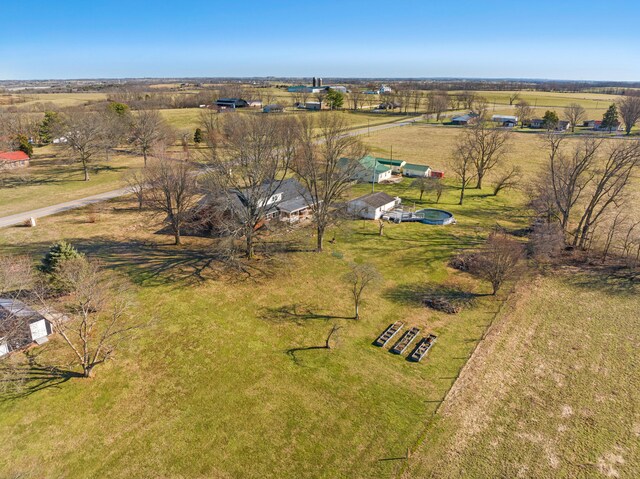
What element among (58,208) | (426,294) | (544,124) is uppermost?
(544,124)

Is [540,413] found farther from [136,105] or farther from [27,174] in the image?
[136,105]

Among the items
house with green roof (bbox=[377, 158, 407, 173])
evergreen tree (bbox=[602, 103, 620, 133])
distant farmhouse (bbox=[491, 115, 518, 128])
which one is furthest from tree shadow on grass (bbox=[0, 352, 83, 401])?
evergreen tree (bbox=[602, 103, 620, 133])

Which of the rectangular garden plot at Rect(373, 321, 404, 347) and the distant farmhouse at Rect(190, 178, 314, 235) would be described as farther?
the distant farmhouse at Rect(190, 178, 314, 235)

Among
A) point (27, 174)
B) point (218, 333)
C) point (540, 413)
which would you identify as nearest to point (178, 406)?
point (218, 333)

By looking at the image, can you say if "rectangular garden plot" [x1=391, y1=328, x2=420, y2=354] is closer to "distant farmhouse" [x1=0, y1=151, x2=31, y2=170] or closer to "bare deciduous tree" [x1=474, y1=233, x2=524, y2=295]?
"bare deciduous tree" [x1=474, y1=233, x2=524, y2=295]

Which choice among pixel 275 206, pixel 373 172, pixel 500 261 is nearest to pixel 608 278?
pixel 500 261

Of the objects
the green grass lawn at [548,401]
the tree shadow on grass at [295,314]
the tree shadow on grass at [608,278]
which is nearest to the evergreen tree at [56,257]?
the tree shadow on grass at [295,314]

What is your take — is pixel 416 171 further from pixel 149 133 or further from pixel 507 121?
pixel 507 121
